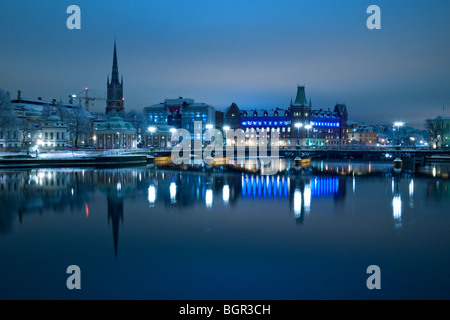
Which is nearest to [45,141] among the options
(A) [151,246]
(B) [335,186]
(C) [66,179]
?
(C) [66,179]

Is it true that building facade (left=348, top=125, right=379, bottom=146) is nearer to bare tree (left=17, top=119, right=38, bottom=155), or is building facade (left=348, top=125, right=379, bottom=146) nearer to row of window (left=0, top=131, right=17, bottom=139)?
bare tree (left=17, top=119, right=38, bottom=155)

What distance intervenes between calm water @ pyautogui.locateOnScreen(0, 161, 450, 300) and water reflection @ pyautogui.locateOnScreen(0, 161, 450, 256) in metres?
0.18

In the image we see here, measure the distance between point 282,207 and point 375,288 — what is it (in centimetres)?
1451

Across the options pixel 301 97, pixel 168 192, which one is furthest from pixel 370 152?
pixel 301 97

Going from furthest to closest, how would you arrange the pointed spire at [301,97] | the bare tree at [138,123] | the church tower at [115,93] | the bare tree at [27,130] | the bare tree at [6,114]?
the church tower at [115,93] → the pointed spire at [301,97] → the bare tree at [138,123] → the bare tree at [27,130] → the bare tree at [6,114]

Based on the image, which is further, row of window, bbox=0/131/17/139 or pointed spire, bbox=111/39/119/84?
pointed spire, bbox=111/39/119/84

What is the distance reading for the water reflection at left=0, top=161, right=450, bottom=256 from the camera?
85.8ft

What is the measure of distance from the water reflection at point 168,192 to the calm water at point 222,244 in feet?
0.59

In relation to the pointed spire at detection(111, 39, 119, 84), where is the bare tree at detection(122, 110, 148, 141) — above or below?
below

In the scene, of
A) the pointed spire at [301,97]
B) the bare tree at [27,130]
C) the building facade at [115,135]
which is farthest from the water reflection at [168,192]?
the pointed spire at [301,97]

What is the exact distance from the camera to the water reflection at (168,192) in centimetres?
2614

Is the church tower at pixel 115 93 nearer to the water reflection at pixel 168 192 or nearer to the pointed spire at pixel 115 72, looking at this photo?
the pointed spire at pixel 115 72

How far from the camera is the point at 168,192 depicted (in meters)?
34.6

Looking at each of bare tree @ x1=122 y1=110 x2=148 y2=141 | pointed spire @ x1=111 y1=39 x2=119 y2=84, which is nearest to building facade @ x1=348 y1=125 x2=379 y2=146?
bare tree @ x1=122 y1=110 x2=148 y2=141
